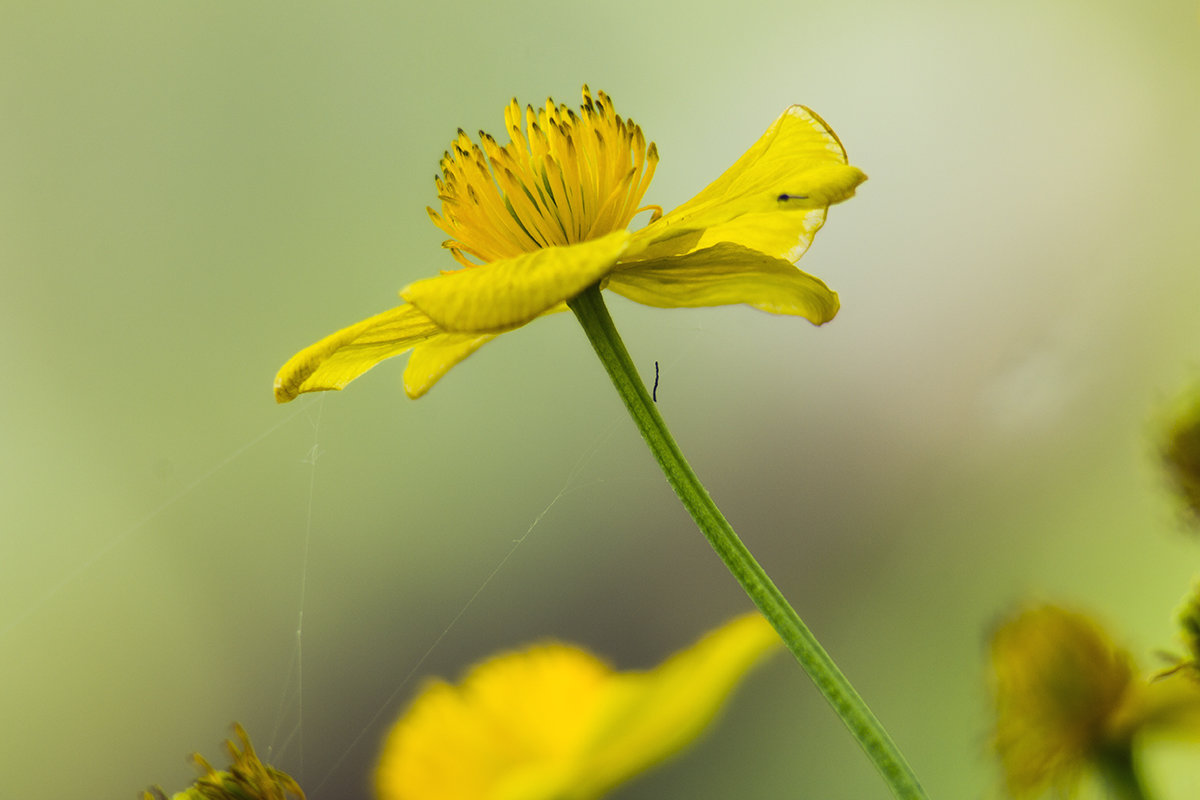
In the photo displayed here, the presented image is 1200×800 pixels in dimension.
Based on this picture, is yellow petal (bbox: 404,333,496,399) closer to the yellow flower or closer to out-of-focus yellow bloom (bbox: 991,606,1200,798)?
the yellow flower

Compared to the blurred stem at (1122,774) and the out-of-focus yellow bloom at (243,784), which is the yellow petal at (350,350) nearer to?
the out-of-focus yellow bloom at (243,784)

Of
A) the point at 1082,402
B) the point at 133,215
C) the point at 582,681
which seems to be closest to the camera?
the point at 582,681

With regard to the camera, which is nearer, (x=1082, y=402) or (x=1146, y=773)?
(x=1146, y=773)

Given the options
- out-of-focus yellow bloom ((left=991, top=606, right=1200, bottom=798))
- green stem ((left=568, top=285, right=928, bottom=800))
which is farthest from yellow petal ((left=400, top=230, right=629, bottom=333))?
out-of-focus yellow bloom ((left=991, top=606, right=1200, bottom=798))

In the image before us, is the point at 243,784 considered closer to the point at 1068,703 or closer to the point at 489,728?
the point at 489,728

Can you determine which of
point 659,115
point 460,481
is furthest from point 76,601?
point 659,115

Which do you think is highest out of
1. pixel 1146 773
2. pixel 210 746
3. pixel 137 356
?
pixel 137 356

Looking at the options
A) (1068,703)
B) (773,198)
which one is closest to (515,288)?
(773,198)

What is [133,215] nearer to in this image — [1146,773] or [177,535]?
[177,535]

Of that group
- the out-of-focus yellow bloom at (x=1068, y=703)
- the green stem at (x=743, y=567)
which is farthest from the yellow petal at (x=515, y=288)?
the out-of-focus yellow bloom at (x=1068, y=703)
